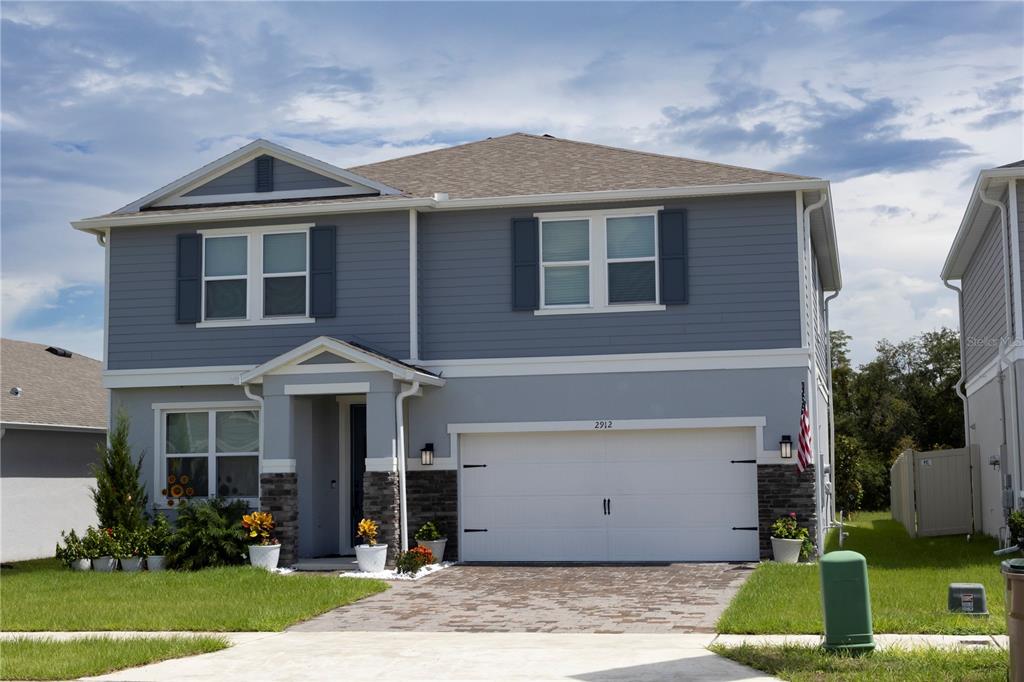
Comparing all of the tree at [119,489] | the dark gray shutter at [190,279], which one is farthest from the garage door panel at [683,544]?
the dark gray shutter at [190,279]

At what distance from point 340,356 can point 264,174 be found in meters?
4.03

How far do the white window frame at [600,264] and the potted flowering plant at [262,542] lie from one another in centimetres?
530

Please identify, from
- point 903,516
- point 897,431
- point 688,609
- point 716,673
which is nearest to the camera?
point 716,673

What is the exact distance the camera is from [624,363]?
18.2 metres

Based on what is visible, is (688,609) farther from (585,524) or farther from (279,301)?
(279,301)

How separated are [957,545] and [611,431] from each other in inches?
256

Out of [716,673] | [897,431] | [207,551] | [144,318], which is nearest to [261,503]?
[207,551]

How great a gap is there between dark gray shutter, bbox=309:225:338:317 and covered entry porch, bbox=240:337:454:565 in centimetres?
106

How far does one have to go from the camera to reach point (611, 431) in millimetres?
18297

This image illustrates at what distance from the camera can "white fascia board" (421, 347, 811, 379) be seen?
698 inches

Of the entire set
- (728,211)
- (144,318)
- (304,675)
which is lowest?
(304,675)

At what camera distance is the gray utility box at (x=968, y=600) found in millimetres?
11688

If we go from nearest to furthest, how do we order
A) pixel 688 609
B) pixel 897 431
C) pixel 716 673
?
pixel 716 673 → pixel 688 609 → pixel 897 431

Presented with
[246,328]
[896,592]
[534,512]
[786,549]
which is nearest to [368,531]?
[534,512]
